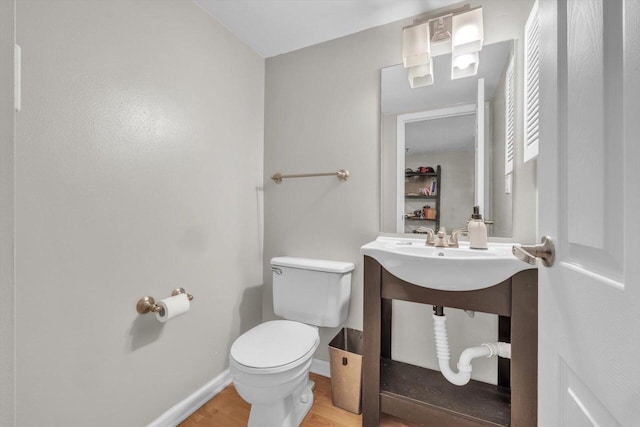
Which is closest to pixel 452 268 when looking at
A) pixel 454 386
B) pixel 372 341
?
pixel 372 341

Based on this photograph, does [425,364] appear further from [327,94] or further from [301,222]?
[327,94]

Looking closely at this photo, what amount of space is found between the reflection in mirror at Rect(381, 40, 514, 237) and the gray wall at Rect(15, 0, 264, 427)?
1.03 meters

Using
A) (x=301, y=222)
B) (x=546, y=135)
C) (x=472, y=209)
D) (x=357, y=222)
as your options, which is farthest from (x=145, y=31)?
(x=472, y=209)

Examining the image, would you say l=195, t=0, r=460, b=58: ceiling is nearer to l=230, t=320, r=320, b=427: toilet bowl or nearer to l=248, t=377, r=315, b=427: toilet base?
l=230, t=320, r=320, b=427: toilet bowl

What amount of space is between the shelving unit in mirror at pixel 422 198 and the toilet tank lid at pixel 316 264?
0.42 meters

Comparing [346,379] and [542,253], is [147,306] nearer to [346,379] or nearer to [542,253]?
[346,379]

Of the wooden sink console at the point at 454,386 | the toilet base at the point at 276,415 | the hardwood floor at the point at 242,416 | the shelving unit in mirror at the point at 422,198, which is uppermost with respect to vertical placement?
the shelving unit in mirror at the point at 422,198

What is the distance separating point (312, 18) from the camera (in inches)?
64.2

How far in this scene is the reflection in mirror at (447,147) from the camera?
143 centimetres

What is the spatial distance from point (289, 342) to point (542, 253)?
Result: 111 centimetres

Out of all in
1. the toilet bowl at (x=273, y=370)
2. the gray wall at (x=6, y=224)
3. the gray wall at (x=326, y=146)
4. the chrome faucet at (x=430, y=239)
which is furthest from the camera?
the gray wall at (x=326, y=146)

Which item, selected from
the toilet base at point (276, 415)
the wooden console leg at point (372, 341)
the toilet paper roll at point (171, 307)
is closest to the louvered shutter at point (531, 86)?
the wooden console leg at point (372, 341)

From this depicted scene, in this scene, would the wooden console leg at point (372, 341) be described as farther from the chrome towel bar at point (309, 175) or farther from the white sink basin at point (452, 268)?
the chrome towel bar at point (309, 175)

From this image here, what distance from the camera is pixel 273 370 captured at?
3.70 feet
